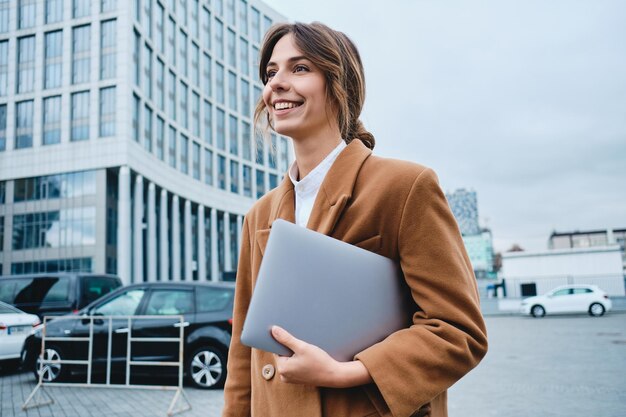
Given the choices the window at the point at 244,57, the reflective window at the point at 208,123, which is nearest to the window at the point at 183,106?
the reflective window at the point at 208,123

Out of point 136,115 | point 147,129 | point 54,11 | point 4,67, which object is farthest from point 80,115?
point 54,11

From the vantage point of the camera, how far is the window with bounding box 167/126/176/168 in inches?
1789

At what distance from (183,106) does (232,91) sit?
10606mm

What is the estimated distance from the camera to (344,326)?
1.26 meters

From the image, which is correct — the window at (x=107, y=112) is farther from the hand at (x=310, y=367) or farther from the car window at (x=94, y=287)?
the hand at (x=310, y=367)

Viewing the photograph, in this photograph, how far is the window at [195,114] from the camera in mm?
49625

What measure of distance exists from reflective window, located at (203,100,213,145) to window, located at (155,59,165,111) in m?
8.16

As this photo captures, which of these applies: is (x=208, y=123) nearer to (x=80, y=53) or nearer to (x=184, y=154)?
(x=184, y=154)

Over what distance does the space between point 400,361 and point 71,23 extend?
44804 mm

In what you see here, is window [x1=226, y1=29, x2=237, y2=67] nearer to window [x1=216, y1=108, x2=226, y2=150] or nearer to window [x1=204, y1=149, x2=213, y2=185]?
window [x1=216, y1=108, x2=226, y2=150]

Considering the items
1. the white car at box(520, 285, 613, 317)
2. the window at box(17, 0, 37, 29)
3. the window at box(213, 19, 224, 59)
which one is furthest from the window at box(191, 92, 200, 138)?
the white car at box(520, 285, 613, 317)

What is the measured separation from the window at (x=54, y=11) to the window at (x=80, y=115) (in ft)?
22.3

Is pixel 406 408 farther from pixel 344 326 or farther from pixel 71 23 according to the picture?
pixel 71 23

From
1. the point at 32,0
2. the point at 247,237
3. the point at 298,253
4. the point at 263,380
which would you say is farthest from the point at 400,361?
the point at 32,0
